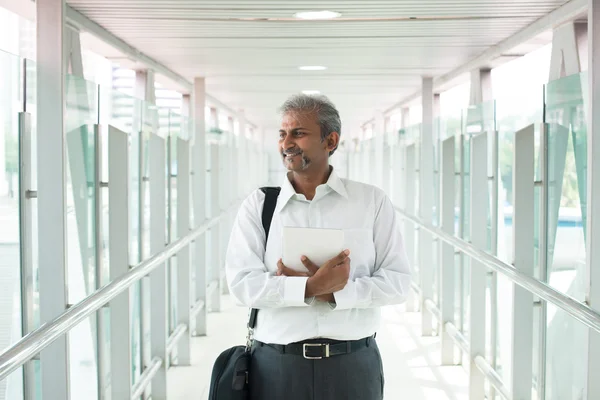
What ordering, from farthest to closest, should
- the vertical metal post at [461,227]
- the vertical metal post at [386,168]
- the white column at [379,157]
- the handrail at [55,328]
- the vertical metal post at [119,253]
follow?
the white column at [379,157]
the vertical metal post at [386,168]
the vertical metal post at [461,227]
the vertical metal post at [119,253]
the handrail at [55,328]

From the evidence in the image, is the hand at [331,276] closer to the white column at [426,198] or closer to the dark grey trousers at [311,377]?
the dark grey trousers at [311,377]

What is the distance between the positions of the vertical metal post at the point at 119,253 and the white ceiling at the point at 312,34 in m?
0.86

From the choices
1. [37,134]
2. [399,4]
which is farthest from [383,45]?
[37,134]

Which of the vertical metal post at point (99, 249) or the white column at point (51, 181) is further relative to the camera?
the vertical metal post at point (99, 249)

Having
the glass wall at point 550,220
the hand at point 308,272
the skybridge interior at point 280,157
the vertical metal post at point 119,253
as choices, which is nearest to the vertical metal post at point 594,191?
the skybridge interior at point 280,157

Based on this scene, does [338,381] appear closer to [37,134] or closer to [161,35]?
[37,134]

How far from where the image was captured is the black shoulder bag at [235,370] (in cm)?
244

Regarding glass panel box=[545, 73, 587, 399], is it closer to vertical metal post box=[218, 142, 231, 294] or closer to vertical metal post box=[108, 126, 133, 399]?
vertical metal post box=[108, 126, 133, 399]

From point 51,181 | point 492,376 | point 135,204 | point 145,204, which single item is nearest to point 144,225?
point 145,204

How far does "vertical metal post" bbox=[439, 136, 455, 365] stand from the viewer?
20.5 ft

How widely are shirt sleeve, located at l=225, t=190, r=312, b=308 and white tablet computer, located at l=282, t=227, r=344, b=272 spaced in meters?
0.08

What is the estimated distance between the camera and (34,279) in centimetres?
292

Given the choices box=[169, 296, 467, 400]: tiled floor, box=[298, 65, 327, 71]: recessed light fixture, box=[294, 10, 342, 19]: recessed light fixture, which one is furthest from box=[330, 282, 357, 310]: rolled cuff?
box=[298, 65, 327, 71]: recessed light fixture

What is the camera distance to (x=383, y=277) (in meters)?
2.46
